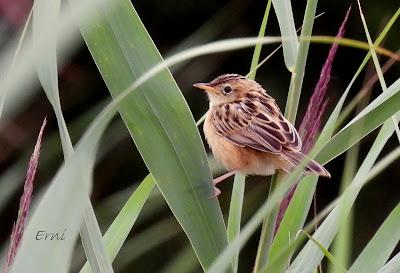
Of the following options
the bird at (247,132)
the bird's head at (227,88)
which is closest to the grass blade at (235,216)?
the bird at (247,132)

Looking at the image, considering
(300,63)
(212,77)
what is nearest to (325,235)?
(300,63)

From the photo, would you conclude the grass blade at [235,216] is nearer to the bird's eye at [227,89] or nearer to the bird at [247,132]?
the bird at [247,132]

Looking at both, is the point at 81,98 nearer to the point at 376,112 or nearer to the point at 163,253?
the point at 163,253

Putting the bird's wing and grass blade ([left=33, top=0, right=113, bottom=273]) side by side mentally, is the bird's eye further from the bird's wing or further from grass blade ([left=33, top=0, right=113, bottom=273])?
grass blade ([left=33, top=0, right=113, bottom=273])

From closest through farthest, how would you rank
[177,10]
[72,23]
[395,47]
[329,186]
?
[72,23] < [395,47] < [177,10] < [329,186]

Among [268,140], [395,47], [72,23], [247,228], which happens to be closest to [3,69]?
[72,23]
